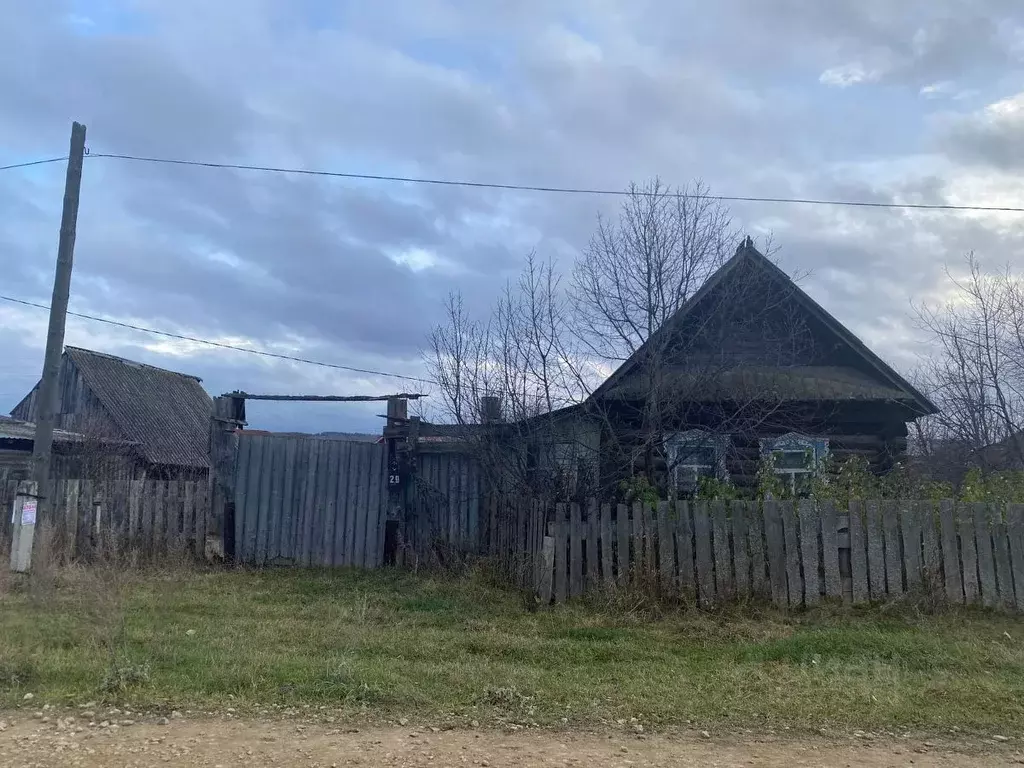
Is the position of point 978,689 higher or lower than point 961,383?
lower

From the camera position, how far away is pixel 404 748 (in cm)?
522

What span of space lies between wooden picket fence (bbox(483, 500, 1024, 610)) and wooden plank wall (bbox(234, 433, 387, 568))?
4741mm

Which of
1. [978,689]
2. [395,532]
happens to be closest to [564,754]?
[978,689]

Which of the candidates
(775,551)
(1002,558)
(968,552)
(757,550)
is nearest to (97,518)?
(757,550)

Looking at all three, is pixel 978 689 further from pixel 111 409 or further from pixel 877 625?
pixel 111 409

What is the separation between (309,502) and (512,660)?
23.6 feet

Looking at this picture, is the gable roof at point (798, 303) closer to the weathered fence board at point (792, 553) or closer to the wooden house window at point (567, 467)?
the wooden house window at point (567, 467)

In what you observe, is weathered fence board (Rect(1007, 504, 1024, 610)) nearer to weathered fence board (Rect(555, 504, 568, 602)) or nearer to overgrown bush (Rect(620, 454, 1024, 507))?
overgrown bush (Rect(620, 454, 1024, 507))

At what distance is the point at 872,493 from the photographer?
11.0 meters

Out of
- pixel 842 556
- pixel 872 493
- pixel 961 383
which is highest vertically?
pixel 961 383

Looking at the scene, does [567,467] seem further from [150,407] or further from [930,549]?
[150,407]

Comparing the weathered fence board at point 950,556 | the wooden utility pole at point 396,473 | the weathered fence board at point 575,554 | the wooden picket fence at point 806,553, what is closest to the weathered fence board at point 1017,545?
the wooden picket fence at point 806,553

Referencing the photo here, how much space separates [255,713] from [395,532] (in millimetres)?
7712

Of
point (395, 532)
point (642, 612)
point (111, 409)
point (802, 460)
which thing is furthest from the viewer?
point (111, 409)
